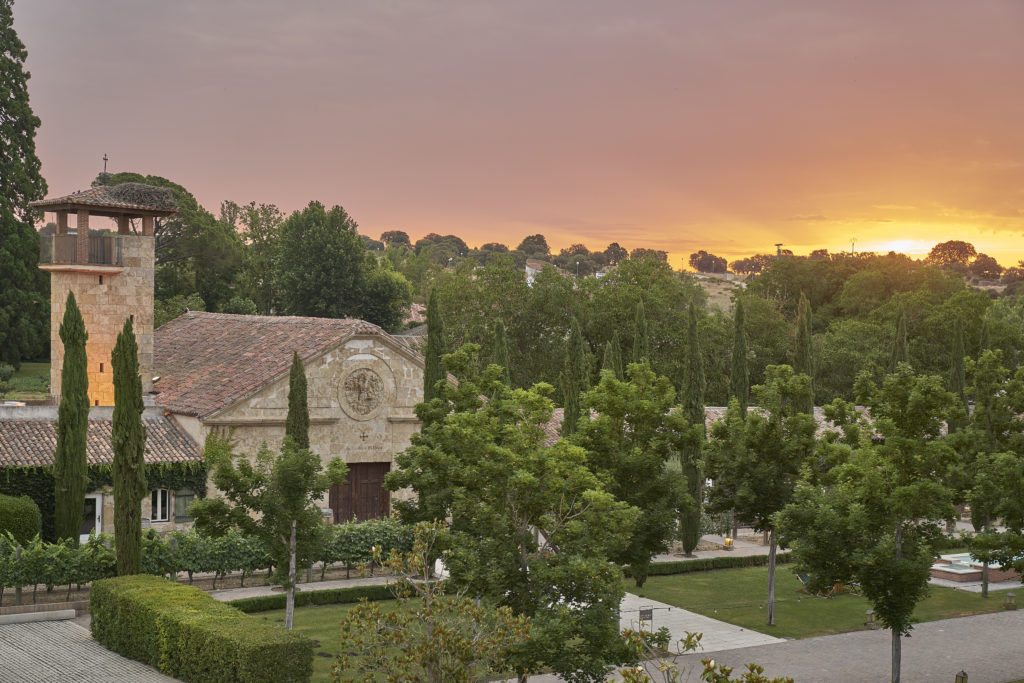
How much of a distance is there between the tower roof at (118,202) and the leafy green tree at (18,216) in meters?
20.6

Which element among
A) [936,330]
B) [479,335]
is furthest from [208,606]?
[936,330]

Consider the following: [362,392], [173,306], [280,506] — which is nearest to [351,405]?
[362,392]

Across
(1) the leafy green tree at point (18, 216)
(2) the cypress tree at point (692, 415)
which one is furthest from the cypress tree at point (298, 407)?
(1) the leafy green tree at point (18, 216)

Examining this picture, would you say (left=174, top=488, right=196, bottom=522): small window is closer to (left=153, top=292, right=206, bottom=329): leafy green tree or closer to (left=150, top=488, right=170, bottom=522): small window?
(left=150, top=488, right=170, bottom=522): small window

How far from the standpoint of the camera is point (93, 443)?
37.1 metres

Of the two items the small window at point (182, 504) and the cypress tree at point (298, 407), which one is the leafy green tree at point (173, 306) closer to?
the small window at point (182, 504)

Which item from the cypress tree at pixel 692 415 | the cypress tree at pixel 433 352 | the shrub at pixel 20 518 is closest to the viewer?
the shrub at pixel 20 518

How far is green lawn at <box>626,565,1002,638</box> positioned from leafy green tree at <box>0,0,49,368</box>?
41.2 metres

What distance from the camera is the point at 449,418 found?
2325 centimetres

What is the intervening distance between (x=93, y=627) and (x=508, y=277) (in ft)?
120

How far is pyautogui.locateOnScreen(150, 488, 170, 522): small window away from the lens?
37719 mm

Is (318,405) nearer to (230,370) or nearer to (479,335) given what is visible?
(230,370)

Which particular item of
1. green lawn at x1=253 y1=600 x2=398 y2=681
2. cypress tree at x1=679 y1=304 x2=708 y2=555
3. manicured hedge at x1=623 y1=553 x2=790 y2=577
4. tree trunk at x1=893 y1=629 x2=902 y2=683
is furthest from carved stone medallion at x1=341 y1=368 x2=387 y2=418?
tree trunk at x1=893 y1=629 x2=902 y2=683

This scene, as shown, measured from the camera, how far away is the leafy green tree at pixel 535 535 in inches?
784
